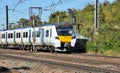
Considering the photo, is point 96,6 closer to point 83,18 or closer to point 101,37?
point 101,37


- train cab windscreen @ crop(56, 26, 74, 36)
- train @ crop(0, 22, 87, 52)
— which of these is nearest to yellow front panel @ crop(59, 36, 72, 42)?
train @ crop(0, 22, 87, 52)

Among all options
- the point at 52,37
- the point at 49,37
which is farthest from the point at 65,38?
the point at 49,37

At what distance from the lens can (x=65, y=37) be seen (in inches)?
1328

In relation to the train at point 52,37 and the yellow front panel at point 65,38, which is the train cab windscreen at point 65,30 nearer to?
the train at point 52,37

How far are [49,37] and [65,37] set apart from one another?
5.58 feet

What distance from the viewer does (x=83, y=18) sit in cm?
6969

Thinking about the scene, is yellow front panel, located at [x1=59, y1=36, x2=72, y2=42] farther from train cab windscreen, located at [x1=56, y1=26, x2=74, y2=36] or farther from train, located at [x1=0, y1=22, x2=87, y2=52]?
train cab windscreen, located at [x1=56, y1=26, x2=74, y2=36]

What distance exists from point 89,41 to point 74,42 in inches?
77.7

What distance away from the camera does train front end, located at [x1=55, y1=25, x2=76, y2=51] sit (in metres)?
33.5

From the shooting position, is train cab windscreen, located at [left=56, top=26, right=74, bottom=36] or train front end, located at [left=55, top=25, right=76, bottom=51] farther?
train cab windscreen, located at [left=56, top=26, right=74, bottom=36]

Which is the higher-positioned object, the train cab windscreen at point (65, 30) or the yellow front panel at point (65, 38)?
the train cab windscreen at point (65, 30)

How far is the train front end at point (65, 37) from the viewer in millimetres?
33500

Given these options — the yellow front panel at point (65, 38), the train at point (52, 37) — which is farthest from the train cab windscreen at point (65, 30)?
the yellow front panel at point (65, 38)

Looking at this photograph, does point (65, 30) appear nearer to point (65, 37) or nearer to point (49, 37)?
point (65, 37)
